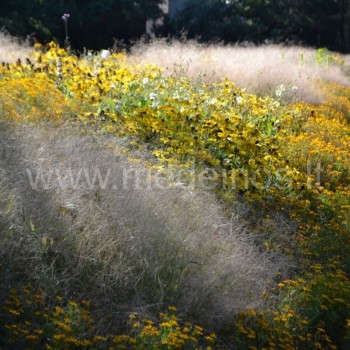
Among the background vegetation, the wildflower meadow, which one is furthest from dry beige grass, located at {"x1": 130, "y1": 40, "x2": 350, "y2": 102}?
the background vegetation

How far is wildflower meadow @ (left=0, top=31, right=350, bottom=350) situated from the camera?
3.32 m

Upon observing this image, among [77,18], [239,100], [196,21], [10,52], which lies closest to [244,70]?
[239,100]

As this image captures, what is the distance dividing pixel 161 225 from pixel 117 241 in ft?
1.20

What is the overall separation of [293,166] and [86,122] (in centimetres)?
210

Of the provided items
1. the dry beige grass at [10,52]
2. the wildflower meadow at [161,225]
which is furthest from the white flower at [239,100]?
the dry beige grass at [10,52]

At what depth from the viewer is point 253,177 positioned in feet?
17.9

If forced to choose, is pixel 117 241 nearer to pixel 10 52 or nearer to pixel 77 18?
pixel 10 52

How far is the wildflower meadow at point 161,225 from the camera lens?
131 inches

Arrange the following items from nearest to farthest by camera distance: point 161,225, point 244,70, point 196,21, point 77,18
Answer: point 161,225 < point 244,70 < point 77,18 < point 196,21

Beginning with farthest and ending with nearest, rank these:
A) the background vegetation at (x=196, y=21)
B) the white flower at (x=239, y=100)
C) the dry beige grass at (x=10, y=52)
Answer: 1. the background vegetation at (x=196, y=21)
2. the dry beige grass at (x=10, y=52)
3. the white flower at (x=239, y=100)

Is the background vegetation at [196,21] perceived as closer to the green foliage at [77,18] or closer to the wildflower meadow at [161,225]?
the green foliage at [77,18]

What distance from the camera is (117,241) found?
12.1 ft

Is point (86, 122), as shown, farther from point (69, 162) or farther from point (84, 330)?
point (84, 330)
